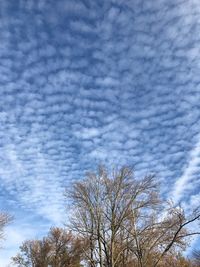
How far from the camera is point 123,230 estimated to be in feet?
114

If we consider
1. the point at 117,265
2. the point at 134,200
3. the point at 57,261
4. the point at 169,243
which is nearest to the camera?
the point at 169,243

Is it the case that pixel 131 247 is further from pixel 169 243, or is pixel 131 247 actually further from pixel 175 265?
pixel 175 265

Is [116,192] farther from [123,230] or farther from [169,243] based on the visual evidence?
[169,243]

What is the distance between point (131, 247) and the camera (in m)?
34.3

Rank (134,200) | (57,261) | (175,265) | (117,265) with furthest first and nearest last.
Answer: (57,261)
(175,265)
(117,265)
(134,200)

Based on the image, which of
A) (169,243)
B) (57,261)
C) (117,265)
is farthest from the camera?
(57,261)

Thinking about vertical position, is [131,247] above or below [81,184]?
below

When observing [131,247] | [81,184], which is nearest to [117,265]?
[131,247]

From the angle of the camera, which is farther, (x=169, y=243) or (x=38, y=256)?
(x=38, y=256)

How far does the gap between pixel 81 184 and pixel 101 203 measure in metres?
2.56

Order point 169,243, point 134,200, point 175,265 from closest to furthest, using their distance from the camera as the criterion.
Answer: point 169,243 < point 134,200 < point 175,265

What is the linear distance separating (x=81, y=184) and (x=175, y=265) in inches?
686

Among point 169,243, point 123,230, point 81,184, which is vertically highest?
point 81,184

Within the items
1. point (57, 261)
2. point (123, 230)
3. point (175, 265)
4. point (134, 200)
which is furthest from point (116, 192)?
point (57, 261)
